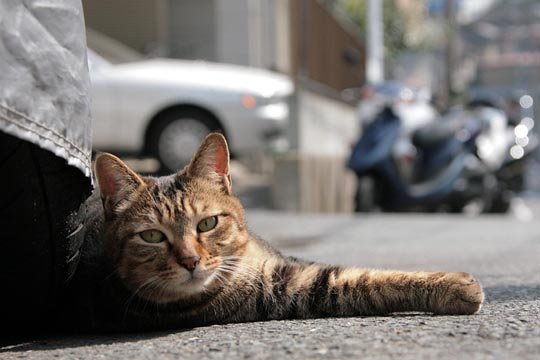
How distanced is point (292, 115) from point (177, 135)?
1754 mm

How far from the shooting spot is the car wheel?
993 centimetres

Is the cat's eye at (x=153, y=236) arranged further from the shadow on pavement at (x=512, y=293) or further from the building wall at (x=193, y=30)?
the building wall at (x=193, y=30)

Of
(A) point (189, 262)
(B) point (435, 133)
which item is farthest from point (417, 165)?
(A) point (189, 262)

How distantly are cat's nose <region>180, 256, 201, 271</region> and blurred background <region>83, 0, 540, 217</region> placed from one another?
6.95 meters

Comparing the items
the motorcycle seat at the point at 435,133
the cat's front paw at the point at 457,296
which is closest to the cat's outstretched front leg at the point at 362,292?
the cat's front paw at the point at 457,296

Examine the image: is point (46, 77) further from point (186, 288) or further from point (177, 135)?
point (177, 135)

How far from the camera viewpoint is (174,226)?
3.06 metres

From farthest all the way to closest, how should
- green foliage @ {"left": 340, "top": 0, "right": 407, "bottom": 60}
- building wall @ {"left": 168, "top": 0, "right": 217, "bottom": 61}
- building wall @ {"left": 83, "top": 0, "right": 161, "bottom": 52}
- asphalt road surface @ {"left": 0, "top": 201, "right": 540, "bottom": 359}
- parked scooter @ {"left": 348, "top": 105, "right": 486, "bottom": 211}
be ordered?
Result: green foliage @ {"left": 340, "top": 0, "right": 407, "bottom": 60}
building wall @ {"left": 168, "top": 0, "right": 217, "bottom": 61}
building wall @ {"left": 83, "top": 0, "right": 161, "bottom": 52}
parked scooter @ {"left": 348, "top": 105, "right": 486, "bottom": 211}
asphalt road surface @ {"left": 0, "top": 201, "right": 540, "bottom": 359}

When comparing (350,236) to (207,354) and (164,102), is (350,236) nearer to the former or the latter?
(164,102)

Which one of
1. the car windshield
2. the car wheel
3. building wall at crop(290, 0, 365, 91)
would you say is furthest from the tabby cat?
building wall at crop(290, 0, 365, 91)

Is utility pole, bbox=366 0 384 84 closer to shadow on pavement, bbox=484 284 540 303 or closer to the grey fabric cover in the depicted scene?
shadow on pavement, bbox=484 284 540 303

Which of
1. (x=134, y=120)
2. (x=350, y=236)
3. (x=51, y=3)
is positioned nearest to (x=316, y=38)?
(x=134, y=120)

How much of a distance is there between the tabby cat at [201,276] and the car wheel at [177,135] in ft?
21.6

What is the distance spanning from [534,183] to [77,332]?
62.5 ft
